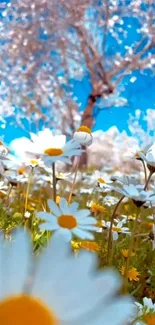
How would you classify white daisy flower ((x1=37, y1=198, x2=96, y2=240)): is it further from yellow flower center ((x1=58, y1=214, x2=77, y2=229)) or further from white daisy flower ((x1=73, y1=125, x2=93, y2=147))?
white daisy flower ((x1=73, y1=125, x2=93, y2=147))

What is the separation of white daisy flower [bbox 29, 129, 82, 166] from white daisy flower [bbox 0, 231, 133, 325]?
0.50 metres

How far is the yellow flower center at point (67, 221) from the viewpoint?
587mm

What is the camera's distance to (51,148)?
779 millimetres

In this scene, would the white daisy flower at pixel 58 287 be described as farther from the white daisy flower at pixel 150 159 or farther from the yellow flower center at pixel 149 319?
the white daisy flower at pixel 150 159

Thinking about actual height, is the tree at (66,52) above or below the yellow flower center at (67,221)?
above

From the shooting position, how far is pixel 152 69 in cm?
996

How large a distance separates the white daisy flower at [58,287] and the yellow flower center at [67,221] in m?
0.37

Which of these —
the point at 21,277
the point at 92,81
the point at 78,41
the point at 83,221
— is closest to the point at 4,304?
the point at 21,277

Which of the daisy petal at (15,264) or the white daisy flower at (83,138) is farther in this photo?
the white daisy flower at (83,138)

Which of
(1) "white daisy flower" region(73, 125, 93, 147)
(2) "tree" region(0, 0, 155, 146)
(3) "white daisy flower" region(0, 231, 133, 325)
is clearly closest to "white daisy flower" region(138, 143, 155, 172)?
(1) "white daisy flower" region(73, 125, 93, 147)

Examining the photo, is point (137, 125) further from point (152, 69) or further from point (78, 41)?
point (78, 41)

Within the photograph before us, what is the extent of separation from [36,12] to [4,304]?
9.09m

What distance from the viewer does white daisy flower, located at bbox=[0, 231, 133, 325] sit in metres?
0.20

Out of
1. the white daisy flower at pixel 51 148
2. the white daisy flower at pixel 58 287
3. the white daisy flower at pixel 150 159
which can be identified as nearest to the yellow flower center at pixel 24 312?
the white daisy flower at pixel 58 287
